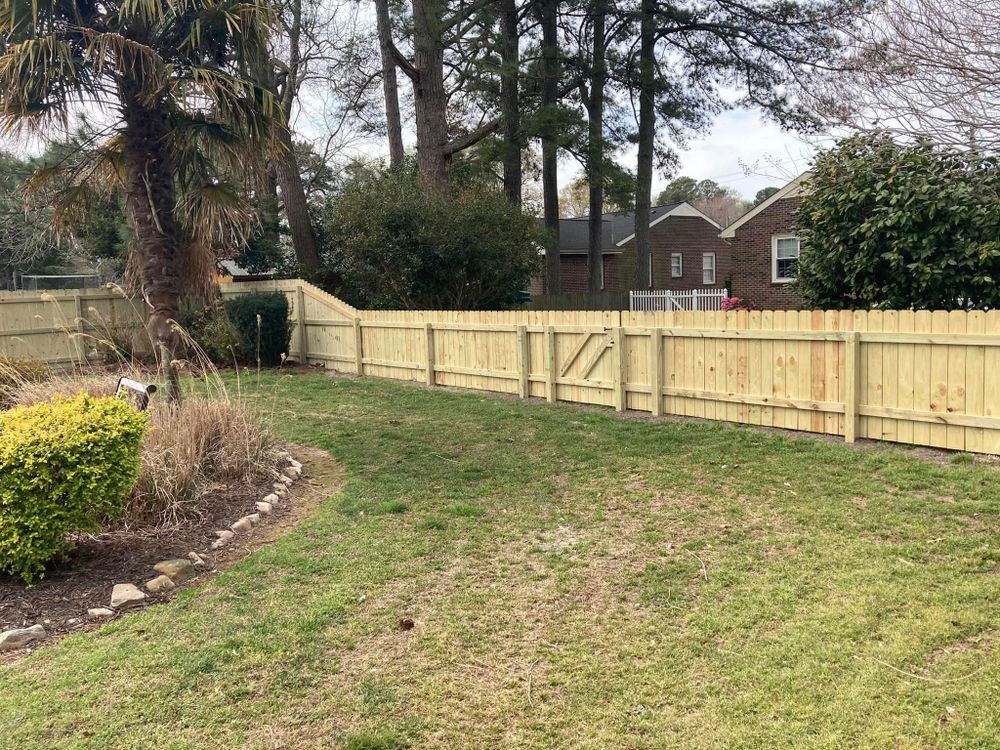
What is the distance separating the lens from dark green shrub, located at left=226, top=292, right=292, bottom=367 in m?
14.6

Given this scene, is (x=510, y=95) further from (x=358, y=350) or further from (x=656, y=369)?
(x=656, y=369)

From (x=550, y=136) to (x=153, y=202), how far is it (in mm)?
13233

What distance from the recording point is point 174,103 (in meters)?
7.38

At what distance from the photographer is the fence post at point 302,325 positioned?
15523 mm

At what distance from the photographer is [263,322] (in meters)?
14.4

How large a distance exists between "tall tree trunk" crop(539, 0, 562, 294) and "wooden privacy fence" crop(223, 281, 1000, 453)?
914cm

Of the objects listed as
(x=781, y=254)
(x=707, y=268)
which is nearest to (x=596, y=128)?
(x=781, y=254)

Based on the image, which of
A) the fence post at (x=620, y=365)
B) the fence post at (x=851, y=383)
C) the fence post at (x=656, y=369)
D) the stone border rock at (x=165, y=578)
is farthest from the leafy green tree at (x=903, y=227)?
the stone border rock at (x=165, y=578)

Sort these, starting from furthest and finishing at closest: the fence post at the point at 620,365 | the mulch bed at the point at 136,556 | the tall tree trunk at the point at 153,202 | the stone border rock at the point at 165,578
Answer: the fence post at the point at 620,365
the tall tree trunk at the point at 153,202
the mulch bed at the point at 136,556
the stone border rock at the point at 165,578

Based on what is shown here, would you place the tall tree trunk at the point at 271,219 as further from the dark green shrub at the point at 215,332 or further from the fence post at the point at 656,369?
the fence post at the point at 656,369

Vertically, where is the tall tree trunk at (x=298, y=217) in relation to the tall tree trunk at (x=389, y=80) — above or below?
below

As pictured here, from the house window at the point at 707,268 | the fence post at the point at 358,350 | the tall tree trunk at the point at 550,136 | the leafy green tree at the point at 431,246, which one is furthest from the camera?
the house window at the point at 707,268

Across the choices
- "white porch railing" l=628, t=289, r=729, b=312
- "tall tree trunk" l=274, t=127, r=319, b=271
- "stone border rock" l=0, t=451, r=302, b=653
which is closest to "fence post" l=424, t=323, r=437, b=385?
"stone border rock" l=0, t=451, r=302, b=653

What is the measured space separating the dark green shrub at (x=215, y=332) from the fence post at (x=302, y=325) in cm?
118
